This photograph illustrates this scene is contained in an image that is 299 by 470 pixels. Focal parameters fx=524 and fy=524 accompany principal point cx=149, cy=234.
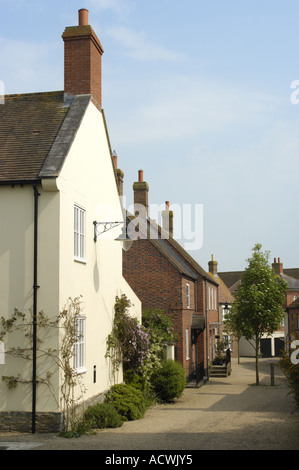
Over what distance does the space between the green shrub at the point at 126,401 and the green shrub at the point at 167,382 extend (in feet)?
12.0

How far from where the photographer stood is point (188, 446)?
11.2 meters

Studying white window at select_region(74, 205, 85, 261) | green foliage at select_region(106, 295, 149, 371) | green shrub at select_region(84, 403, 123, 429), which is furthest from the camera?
green foliage at select_region(106, 295, 149, 371)

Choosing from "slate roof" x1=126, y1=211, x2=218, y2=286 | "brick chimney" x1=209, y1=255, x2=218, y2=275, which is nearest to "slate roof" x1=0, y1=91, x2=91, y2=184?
"slate roof" x1=126, y1=211, x2=218, y2=286

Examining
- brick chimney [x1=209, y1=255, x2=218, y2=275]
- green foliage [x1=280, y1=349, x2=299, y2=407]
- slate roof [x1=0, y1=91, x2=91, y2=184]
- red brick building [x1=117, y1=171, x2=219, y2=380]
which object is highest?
slate roof [x1=0, y1=91, x2=91, y2=184]

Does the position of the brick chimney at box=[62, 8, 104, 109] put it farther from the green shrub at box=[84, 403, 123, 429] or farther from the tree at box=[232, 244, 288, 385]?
the tree at box=[232, 244, 288, 385]

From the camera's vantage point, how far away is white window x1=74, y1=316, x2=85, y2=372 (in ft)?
46.2

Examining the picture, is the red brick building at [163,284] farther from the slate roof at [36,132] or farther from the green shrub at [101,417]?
the green shrub at [101,417]

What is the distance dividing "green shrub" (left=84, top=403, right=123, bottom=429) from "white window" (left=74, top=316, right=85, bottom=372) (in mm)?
1104

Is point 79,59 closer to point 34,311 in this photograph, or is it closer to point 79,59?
point 79,59

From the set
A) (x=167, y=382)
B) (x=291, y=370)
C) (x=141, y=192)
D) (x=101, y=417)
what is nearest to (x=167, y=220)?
(x=141, y=192)

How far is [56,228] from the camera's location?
1309cm

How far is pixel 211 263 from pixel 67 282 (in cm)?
4094

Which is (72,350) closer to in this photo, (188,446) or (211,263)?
(188,446)
